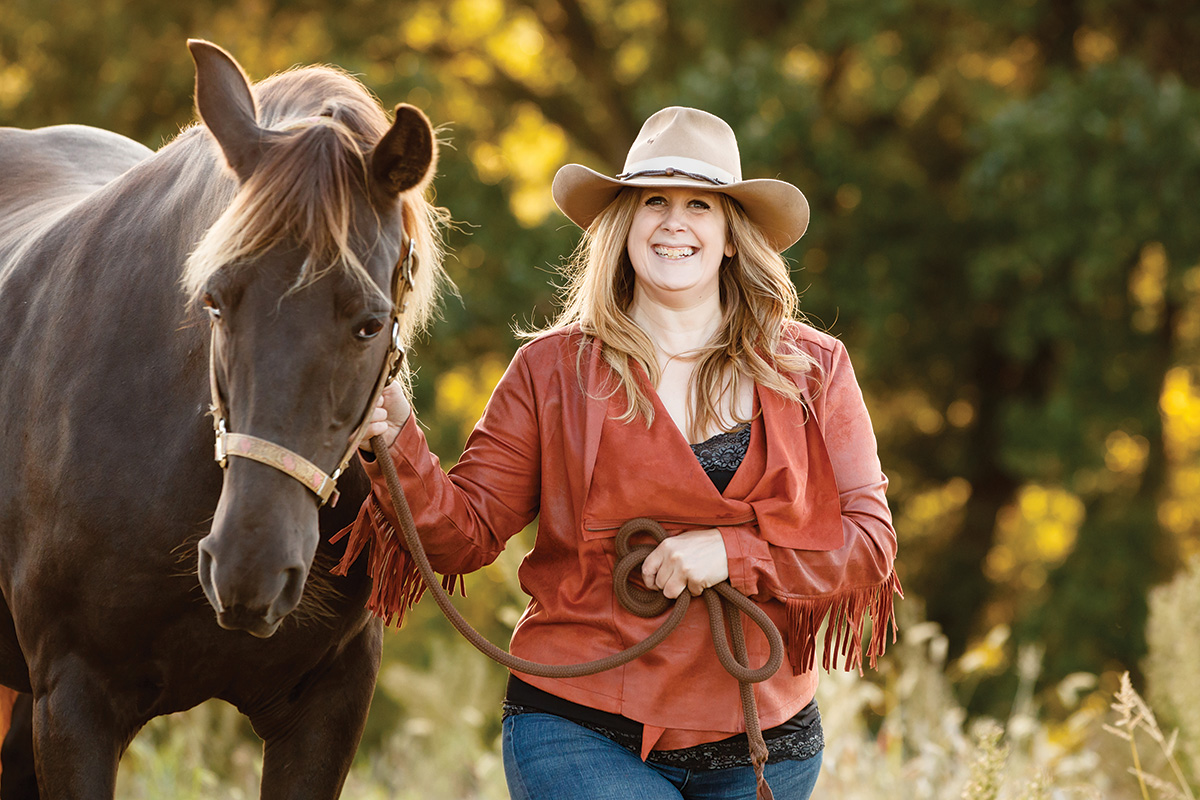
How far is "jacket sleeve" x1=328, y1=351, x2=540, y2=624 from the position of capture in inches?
86.3

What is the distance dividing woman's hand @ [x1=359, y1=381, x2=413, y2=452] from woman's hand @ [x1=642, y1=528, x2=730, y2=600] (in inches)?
20.7

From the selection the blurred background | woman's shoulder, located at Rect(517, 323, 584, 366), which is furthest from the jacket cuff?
the blurred background

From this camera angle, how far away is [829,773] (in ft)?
11.5

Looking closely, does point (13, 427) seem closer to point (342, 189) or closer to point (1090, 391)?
point (342, 189)

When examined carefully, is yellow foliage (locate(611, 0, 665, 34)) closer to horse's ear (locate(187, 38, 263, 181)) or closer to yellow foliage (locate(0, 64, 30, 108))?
yellow foliage (locate(0, 64, 30, 108))

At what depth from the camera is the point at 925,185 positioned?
9.49 metres

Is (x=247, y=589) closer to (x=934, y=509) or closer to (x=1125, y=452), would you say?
(x=1125, y=452)

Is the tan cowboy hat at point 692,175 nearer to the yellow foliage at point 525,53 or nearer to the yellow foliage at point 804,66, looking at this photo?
the yellow foliage at point 804,66

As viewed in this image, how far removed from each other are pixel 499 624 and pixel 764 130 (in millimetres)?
3639

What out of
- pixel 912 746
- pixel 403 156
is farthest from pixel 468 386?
pixel 403 156

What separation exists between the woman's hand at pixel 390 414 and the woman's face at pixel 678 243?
1.89 feet

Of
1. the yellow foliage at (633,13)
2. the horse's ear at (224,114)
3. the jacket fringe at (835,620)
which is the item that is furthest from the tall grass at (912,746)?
the yellow foliage at (633,13)

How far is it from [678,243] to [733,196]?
0.59 ft

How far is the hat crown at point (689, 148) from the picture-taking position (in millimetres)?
2393
